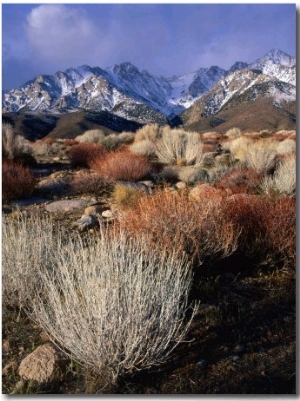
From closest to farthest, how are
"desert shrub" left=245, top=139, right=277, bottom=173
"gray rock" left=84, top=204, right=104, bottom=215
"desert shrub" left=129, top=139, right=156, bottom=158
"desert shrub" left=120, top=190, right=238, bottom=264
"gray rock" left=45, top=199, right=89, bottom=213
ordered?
"desert shrub" left=120, top=190, right=238, bottom=264 < "gray rock" left=84, top=204, right=104, bottom=215 < "gray rock" left=45, top=199, right=89, bottom=213 < "desert shrub" left=245, top=139, right=277, bottom=173 < "desert shrub" left=129, top=139, right=156, bottom=158

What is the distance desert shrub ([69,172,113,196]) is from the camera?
860 centimetres

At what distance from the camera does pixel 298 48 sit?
342cm

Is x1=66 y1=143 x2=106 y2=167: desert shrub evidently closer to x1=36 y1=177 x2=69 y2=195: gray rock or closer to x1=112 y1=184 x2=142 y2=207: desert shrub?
x1=36 y1=177 x2=69 y2=195: gray rock

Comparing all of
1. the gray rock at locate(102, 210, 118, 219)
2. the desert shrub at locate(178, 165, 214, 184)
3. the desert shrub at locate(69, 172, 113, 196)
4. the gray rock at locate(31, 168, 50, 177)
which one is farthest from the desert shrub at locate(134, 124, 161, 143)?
the gray rock at locate(102, 210, 118, 219)

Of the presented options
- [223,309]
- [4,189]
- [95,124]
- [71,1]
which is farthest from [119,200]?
[95,124]

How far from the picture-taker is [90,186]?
873 centimetres

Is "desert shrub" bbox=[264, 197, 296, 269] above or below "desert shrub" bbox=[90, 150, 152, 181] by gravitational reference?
below

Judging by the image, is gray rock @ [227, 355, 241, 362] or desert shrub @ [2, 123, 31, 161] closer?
gray rock @ [227, 355, 241, 362]

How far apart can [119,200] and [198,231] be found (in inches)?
128

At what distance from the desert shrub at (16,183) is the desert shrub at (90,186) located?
33.8 inches

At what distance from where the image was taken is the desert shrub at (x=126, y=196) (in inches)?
285

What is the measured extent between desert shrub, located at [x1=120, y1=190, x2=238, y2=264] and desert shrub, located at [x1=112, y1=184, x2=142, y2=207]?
97.2 inches

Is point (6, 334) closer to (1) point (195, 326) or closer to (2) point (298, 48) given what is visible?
(1) point (195, 326)

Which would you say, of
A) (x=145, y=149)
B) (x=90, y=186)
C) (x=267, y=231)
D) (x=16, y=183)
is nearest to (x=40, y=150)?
(x=145, y=149)
